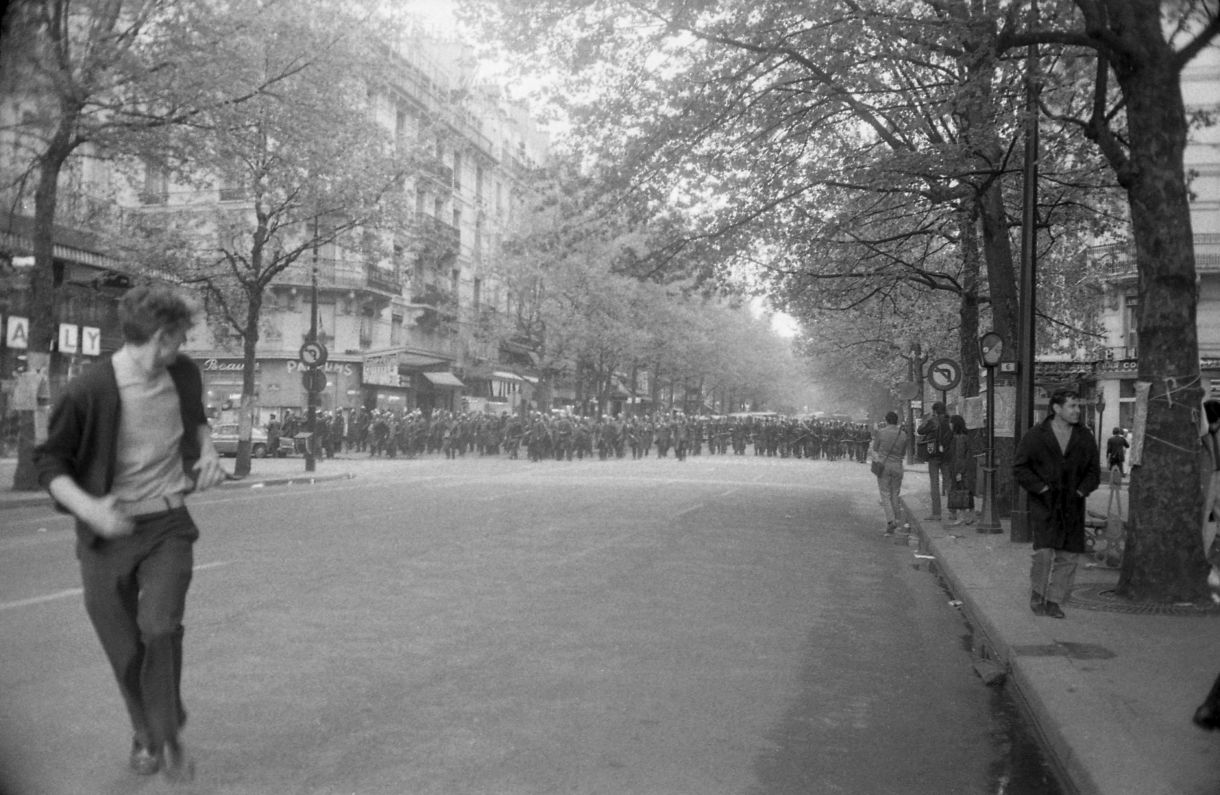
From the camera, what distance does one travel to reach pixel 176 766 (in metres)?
4.19

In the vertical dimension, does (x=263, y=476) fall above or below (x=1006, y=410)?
below

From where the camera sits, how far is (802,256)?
66.4 feet

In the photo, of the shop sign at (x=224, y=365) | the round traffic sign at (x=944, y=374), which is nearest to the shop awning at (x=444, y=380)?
the shop sign at (x=224, y=365)

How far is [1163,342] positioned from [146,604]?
7630 mm

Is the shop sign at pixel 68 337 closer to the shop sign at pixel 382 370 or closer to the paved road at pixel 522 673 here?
the paved road at pixel 522 673

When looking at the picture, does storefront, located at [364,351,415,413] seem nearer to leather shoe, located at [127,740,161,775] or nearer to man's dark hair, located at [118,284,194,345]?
leather shoe, located at [127,740,161,775]

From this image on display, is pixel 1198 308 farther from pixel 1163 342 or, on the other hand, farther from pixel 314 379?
pixel 1163 342

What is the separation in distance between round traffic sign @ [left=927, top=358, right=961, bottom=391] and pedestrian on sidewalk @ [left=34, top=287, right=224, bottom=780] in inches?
628

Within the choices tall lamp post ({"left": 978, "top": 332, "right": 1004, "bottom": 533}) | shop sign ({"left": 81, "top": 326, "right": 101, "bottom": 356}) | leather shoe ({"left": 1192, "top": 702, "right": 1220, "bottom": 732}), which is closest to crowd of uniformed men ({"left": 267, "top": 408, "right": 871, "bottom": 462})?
A: shop sign ({"left": 81, "top": 326, "right": 101, "bottom": 356})

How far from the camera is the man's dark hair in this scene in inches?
163

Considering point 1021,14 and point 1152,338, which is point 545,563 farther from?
point 1021,14

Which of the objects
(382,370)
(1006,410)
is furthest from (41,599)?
(382,370)

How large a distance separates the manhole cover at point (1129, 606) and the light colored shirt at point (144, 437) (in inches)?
276

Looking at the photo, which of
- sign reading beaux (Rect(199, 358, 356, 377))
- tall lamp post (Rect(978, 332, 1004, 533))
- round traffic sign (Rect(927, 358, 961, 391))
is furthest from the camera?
sign reading beaux (Rect(199, 358, 356, 377))
